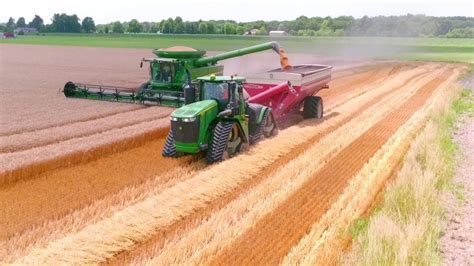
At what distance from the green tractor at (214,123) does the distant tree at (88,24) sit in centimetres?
12929

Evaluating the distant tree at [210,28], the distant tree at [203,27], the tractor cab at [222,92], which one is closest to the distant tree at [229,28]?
the distant tree at [210,28]

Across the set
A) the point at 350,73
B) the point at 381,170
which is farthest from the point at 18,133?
the point at 350,73

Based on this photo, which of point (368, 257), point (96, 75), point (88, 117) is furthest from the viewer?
point (96, 75)

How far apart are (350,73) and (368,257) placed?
29.4 metres

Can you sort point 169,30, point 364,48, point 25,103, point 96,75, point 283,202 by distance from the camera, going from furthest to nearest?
1. point 169,30
2. point 364,48
3. point 96,75
4. point 25,103
5. point 283,202

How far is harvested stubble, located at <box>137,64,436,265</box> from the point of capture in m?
6.56

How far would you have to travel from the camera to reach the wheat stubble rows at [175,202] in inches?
267

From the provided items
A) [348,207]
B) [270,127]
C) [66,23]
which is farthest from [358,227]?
[66,23]

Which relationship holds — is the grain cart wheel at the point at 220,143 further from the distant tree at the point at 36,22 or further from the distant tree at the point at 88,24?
the distant tree at the point at 36,22

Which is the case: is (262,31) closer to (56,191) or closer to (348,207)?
(56,191)

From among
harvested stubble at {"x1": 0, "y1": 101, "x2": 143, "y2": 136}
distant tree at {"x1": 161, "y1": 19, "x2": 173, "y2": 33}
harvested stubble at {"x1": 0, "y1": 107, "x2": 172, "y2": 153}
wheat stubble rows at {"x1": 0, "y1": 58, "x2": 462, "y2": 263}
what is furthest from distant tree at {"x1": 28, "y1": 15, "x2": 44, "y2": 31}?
wheat stubble rows at {"x1": 0, "y1": 58, "x2": 462, "y2": 263}

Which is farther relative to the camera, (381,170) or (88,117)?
(88,117)

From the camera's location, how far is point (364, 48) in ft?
189

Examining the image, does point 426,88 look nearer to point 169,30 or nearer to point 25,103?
point 25,103
